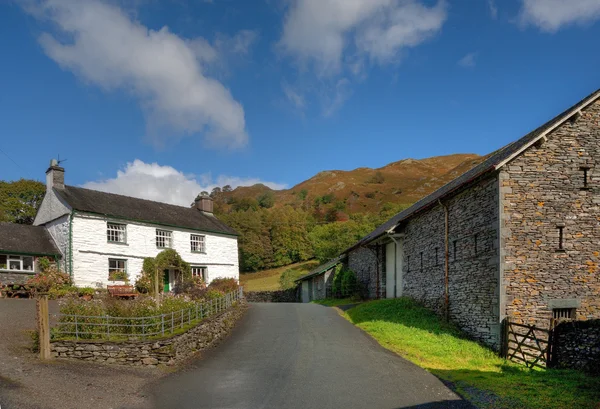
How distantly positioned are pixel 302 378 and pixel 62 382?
5.56 m

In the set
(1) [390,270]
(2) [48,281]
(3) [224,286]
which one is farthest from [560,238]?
(2) [48,281]

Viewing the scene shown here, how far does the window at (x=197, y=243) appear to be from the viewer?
32.7 meters

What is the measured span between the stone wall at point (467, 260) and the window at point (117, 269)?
18.5 metres

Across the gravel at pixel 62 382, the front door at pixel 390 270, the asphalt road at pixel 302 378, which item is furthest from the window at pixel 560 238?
the gravel at pixel 62 382

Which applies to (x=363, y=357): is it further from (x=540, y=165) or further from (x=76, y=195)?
(x=76, y=195)

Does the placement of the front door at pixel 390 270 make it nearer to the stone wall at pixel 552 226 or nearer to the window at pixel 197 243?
the stone wall at pixel 552 226

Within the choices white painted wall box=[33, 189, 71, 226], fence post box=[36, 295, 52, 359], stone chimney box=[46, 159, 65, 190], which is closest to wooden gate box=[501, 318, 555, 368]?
fence post box=[36, 295, 52, 359]

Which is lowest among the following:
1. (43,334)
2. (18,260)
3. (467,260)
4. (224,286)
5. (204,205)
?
(224,286)

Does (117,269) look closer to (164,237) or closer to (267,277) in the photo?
(164,237)

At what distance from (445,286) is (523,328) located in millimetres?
4314

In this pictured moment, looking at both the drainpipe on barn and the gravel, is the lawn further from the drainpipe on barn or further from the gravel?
the gravel

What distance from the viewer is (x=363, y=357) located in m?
12.9

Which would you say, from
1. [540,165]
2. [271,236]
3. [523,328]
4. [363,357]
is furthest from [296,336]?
[271,236]

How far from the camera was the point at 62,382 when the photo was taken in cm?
920
